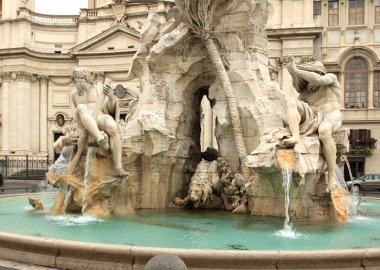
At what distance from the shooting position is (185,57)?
1183cm

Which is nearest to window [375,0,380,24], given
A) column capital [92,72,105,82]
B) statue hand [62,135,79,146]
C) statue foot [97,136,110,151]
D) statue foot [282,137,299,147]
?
column capital [92,72,105,82]

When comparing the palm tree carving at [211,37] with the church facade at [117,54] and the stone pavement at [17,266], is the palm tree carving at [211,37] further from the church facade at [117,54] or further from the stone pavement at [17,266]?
the church facade at [117,54]

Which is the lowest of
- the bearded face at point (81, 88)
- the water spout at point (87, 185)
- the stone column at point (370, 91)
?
the water spout at point (87, 185)

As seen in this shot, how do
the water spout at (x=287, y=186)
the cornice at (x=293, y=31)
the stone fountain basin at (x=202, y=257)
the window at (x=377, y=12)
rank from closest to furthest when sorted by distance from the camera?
the stone fountain basin at (x=202, y=257) → the water spout at (x=287, y=186) → the cornice at (x=293, y=31) → the window at (x=377, y=12)

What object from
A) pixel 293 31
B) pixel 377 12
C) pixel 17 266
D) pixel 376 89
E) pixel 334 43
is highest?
pixel 377 12

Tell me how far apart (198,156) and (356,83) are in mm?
32498

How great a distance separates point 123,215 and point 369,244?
5.20m

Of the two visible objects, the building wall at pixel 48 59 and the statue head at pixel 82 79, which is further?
the building wall at pixel 48 59

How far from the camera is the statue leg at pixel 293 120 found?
9107 millimetres

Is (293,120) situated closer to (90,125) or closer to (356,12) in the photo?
(90,125)

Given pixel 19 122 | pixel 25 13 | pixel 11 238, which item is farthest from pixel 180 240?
pixel 25 13

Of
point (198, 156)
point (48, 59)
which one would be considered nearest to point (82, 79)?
point (198, 156)

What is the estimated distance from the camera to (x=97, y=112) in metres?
9.93

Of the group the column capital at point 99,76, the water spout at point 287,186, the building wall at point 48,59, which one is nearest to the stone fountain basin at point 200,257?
the water spout at point 287,186
